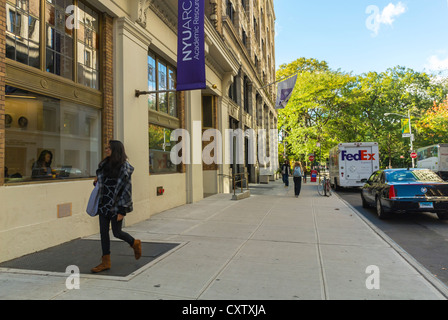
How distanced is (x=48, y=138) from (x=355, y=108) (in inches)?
1375

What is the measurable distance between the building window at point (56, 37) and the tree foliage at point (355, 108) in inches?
1172

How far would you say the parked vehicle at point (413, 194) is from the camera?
8.09 meters

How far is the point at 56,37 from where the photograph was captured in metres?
6.18

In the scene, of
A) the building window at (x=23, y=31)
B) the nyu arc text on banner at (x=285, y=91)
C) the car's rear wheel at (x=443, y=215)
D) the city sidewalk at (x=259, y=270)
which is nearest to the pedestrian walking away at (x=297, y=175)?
the car's rear wheel at (x=443, y=215)

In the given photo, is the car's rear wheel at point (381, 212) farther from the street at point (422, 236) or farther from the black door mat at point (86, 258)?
the black door mat at point (86, 258)

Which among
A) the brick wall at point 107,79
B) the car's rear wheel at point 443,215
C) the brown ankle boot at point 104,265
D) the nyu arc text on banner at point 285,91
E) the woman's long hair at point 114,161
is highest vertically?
the nyu arc text on banner at point 285,91

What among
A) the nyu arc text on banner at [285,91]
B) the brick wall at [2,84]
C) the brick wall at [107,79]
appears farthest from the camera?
the nyu arc text on banner at [285,91]

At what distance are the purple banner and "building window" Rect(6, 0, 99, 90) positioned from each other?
2.27 m

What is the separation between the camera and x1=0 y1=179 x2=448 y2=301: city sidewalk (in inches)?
140

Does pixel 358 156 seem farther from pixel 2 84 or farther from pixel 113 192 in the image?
pixel 2 84

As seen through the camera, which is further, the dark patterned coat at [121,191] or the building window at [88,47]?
the building window at [88,47]

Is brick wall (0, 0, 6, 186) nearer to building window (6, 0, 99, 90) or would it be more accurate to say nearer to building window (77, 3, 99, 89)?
building window (6, 0, 99, 90)

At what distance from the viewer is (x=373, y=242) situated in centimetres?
622

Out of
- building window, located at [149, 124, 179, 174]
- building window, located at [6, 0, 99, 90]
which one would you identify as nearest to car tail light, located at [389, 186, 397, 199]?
building window, located at [149, 124, 179, 174]
